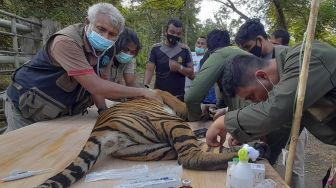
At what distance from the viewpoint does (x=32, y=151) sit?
2.29 metres

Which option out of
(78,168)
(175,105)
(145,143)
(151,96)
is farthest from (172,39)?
(78,168)

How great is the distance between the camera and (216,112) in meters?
3.29

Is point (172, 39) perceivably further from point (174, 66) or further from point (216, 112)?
point (216, 112)

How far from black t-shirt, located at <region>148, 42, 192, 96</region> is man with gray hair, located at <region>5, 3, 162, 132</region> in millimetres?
1735

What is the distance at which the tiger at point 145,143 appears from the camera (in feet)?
6.54

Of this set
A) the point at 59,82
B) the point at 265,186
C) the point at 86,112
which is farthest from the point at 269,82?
the point at 86,112

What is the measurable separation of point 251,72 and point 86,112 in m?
2.06

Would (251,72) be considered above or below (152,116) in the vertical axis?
above

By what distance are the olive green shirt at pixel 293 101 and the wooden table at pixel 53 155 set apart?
27cm

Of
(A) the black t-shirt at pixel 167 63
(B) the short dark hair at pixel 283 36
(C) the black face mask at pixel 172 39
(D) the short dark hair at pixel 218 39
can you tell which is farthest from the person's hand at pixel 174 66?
(B) the short dark hair at pixel 283 36

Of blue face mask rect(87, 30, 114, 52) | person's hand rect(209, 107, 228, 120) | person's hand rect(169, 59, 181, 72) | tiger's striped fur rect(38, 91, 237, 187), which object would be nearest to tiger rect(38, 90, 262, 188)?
tiger's striped fur rect(38, 91, 237, 187)

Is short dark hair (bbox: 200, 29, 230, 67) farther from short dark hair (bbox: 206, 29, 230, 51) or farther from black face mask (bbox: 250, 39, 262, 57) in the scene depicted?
black face mask (bbox: 250, 39, 262, 57)

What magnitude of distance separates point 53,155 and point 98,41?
3.36 feet

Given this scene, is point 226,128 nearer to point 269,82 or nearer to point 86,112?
point 269,82
